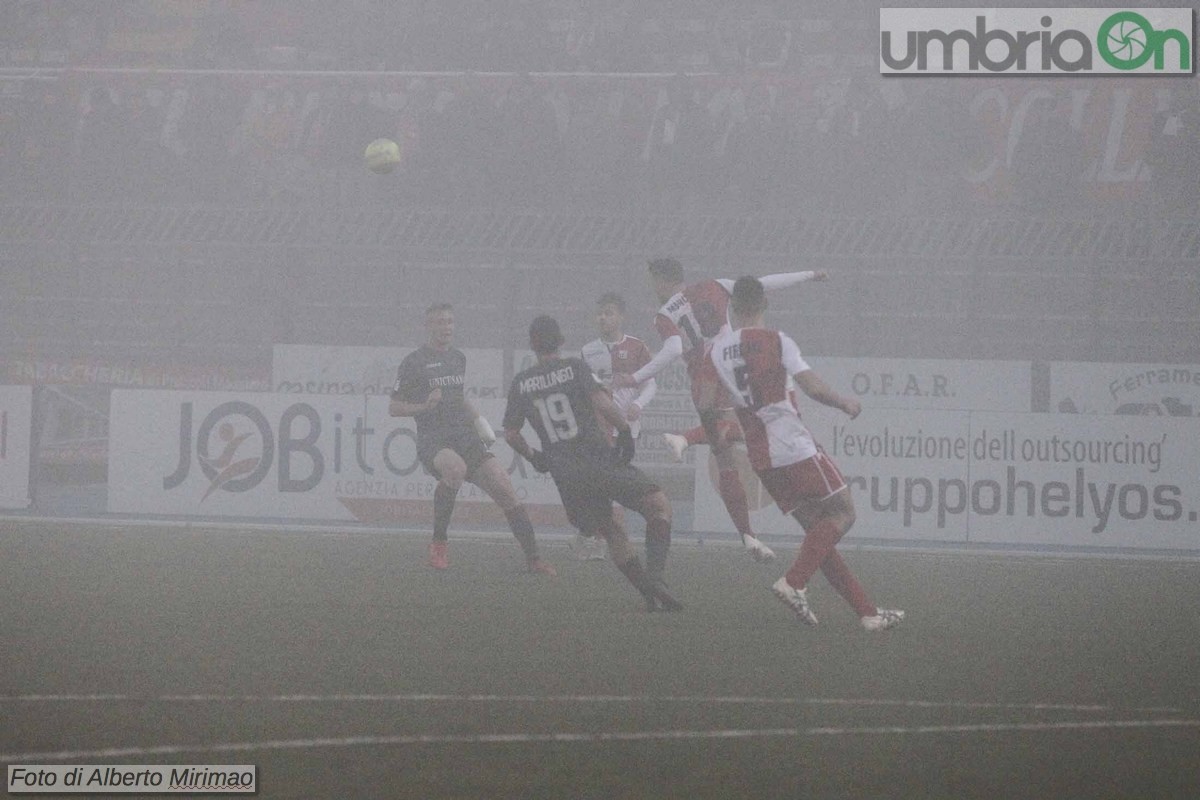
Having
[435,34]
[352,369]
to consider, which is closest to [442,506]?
[352,369]

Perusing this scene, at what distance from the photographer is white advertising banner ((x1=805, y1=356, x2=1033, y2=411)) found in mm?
15672

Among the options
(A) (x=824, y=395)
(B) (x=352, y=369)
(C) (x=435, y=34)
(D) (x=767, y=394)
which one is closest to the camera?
(A) (x=824, y=395)

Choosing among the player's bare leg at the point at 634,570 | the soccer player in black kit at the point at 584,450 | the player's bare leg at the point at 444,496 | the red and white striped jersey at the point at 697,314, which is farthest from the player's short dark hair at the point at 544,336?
the player's bare leg at the point at 444,496

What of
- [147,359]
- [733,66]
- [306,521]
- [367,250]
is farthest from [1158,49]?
[147,359]

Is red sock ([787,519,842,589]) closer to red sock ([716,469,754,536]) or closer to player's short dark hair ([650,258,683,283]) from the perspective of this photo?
red sock ([716,469,754,536])

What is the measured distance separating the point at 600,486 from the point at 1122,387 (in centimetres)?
942

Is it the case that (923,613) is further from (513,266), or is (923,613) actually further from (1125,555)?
(513,266)

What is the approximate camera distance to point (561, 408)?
27.1 ft

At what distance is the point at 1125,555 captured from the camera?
13539 mm

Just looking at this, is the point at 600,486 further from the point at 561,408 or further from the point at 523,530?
the point at 523,530

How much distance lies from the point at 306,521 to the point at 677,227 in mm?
5521

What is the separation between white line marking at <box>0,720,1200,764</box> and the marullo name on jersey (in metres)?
3.77

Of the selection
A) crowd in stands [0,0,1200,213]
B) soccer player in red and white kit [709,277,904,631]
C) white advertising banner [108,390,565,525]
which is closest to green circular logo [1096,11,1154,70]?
crowd in stands [0,0,1200,213]

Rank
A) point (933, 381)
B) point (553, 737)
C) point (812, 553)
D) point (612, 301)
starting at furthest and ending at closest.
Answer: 1. point (933, 381)
2. point (612, 301)
3. point (812, 553)
4. point (553, 737)
